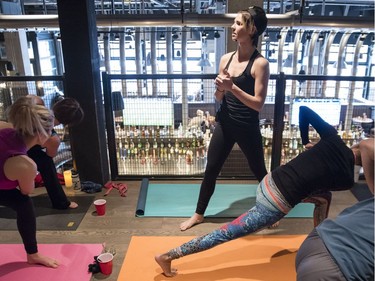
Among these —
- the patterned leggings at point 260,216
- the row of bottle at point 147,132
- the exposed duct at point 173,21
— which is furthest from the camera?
the exposed duct at point 173,21

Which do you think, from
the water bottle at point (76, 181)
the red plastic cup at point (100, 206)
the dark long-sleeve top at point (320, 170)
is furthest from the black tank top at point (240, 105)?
the water bottle at point (76, 181)

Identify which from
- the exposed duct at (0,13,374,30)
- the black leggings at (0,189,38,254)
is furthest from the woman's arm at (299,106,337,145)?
the exposed duct at (0,13,374,30)

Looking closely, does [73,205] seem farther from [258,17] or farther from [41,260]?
[258,17]

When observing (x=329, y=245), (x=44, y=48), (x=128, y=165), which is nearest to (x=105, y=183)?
(x=128, y=165)

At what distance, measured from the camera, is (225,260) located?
232 centimetres

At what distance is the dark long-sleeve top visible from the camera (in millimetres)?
1778

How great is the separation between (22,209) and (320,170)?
174 cm

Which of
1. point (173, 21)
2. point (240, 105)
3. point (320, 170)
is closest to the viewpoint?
point (320, 170)

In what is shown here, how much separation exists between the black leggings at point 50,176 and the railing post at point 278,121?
6.52ft

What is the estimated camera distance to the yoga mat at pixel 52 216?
2748 mm

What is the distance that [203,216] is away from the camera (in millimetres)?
2801

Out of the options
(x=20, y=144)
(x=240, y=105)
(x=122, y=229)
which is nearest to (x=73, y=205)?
(x=122, y=229)

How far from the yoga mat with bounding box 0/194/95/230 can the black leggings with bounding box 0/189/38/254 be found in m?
0.54

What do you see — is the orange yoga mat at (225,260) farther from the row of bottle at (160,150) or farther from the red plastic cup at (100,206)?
the row of bottle at (160,150)
